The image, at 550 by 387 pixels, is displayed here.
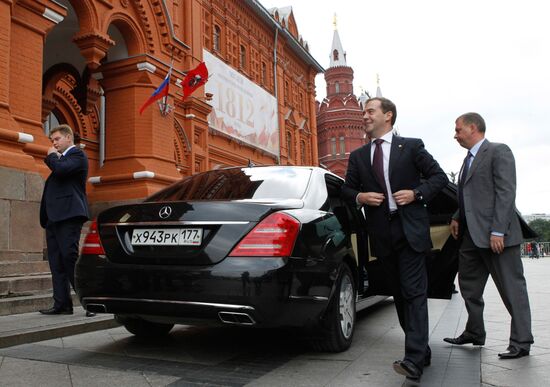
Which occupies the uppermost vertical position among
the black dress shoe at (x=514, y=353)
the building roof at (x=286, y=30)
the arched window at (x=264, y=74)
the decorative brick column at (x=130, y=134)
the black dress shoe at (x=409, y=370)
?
the building roof at (x=286, y=30)

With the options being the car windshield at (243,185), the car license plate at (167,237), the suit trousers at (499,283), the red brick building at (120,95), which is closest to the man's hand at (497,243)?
the suit trousers at (499,283)

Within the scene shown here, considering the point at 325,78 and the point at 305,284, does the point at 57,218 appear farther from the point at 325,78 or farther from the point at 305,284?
the point at 325,78

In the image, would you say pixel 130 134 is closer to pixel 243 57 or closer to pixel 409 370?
pixel 409 370

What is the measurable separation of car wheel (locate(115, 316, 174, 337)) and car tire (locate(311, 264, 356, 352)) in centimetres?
150

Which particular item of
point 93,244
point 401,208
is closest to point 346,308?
point 401,208

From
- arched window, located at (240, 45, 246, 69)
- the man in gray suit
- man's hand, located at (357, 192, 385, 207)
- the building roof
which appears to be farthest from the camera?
the building roof

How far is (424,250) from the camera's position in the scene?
10.6 feet

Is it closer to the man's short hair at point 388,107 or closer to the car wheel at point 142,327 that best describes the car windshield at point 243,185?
the man's short hair at point 388,107

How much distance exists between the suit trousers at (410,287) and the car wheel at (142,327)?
88.5 inches

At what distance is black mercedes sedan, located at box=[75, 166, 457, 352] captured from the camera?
10.5 feet

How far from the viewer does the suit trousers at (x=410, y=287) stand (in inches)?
122

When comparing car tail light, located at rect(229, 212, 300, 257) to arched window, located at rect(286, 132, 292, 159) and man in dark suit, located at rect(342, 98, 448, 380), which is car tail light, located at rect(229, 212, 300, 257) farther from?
arched window, located at rect(286, 132, 292, 159)

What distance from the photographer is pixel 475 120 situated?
4273mm

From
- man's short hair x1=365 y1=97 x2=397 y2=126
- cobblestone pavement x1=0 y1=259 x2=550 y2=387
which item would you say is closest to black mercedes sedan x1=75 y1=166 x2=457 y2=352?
cobblestone pavement x1=0 y1=259 x2=550 y2=387
